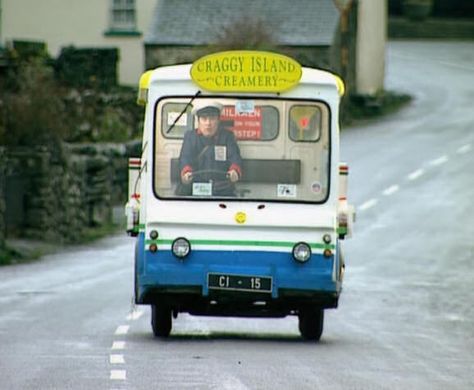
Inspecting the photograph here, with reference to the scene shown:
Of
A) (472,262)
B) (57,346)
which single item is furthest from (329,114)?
(472,262)

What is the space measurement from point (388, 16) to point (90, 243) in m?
38.6

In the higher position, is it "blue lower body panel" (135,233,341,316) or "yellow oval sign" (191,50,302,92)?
"yellow oval sign" (191,50,302,92)

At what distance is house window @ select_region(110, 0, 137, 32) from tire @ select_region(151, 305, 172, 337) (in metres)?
34.0

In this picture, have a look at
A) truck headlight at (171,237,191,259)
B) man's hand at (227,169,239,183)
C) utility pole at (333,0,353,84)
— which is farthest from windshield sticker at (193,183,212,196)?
utility pole at (333,0,353,84)

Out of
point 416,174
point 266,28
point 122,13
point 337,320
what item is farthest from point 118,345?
point 122,13

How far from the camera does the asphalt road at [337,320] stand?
42.3ft

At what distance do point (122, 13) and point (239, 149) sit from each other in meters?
34.6

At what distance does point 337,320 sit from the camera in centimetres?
1936

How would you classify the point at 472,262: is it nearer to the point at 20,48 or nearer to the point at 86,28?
the point at 20,48

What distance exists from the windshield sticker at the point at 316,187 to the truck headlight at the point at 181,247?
1236 millimetres

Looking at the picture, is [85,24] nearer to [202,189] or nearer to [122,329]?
[122,329]

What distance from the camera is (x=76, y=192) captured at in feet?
105

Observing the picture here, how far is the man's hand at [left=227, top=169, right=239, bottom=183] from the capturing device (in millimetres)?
15359

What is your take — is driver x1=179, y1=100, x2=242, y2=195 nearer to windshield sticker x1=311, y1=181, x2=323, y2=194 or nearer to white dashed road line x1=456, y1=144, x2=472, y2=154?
windshield sticker x1=311, y1=181, x2=323, y2=194
